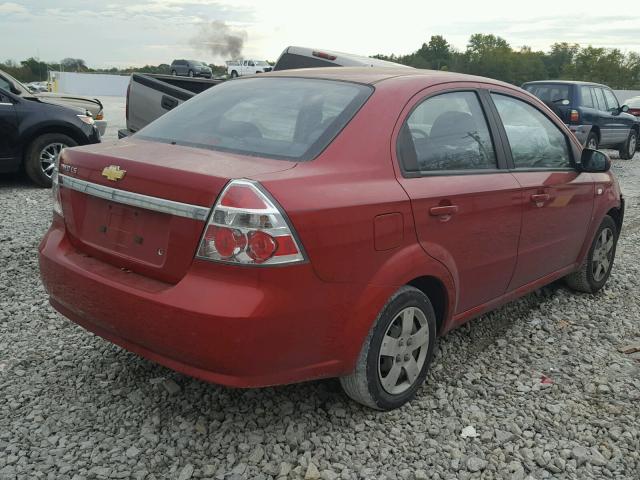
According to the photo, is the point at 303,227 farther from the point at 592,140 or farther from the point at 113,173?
the point at 592,140

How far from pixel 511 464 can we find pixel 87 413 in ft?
6.44

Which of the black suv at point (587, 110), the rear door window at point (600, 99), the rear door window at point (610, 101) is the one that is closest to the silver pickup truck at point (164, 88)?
the black suv at point (587, 110)

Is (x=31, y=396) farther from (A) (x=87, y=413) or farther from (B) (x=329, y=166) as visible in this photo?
(B) (x=329, y=166)

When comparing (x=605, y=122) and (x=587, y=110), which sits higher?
(x=587, y=110)

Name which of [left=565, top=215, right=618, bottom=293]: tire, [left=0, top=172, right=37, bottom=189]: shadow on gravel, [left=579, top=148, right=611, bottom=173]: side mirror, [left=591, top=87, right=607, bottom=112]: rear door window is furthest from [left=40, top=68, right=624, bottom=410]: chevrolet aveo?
[left=591, top=87, right=607, bottom=112]: rear door window

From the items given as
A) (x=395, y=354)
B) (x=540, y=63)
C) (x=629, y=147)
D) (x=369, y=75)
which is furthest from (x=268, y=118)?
(x=540, y=63)

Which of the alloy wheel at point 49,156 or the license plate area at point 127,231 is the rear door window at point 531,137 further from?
the alloy wheel at point 49,156

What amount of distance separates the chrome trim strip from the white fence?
34936mm

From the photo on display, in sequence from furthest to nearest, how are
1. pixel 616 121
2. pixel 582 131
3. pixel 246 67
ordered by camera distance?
pixel 246 67 → pixel 616 121 → pixel 582 131

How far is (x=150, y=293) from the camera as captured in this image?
2609mm

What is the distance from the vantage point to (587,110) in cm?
Answer: 1396

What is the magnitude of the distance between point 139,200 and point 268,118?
84 cm

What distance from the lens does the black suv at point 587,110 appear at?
45.1ft

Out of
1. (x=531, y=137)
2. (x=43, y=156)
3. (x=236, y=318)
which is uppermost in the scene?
(x=531, y=137)
